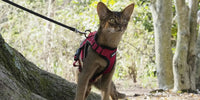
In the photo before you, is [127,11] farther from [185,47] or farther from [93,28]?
[93,28]

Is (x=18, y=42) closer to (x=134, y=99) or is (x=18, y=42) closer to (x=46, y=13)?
(x=46, y=13)

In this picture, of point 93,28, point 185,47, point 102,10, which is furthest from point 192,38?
point 102,10

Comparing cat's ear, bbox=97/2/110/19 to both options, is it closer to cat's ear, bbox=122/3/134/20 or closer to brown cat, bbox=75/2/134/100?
brown cat, bbox=75/2/134/100

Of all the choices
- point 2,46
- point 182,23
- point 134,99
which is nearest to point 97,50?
point 2,46

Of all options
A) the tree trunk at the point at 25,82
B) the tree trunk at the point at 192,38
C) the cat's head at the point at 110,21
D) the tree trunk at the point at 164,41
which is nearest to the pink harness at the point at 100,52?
the cat's head at the point at 110,21

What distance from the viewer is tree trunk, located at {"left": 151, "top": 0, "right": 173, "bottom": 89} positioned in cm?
711

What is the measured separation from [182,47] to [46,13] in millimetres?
4194

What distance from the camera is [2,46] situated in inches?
110

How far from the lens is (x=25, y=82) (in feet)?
10.0

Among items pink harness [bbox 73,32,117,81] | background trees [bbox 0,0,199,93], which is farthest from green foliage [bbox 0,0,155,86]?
pink harness [bbox 73,32,117,81]

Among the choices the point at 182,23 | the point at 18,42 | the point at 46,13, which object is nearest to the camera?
the point at 182,23

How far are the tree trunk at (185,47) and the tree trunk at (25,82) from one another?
10.6ft

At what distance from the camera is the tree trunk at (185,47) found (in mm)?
6438

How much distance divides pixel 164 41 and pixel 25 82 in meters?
4.80
